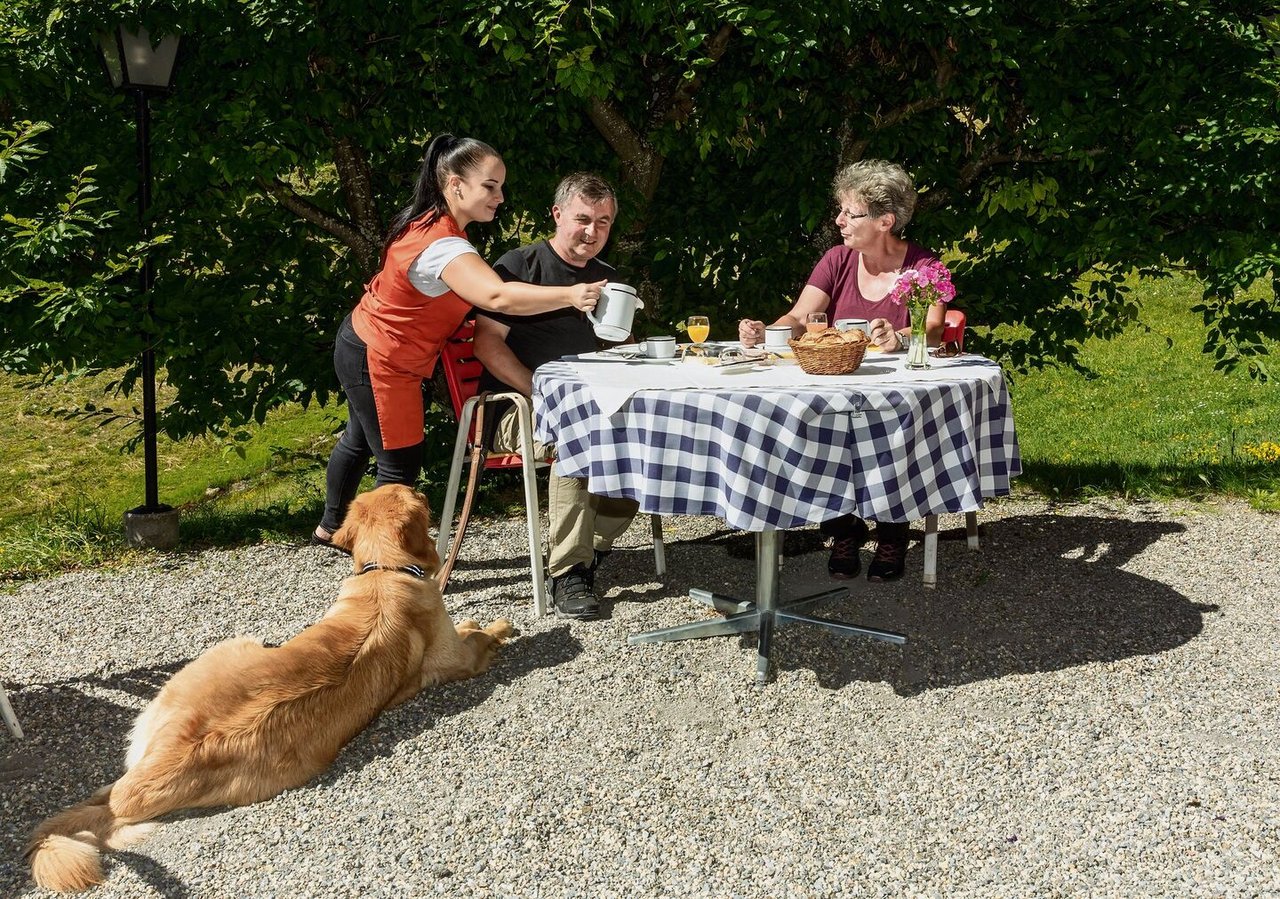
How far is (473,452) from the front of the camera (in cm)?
456

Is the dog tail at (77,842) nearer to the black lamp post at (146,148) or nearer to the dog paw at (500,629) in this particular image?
the dog paw at (500,629)

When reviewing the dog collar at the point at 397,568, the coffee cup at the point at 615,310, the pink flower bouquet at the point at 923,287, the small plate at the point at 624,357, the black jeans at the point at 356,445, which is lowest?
the dog collar at the point at 397,568

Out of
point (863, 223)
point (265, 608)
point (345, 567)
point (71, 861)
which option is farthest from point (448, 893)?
point (863, 223)

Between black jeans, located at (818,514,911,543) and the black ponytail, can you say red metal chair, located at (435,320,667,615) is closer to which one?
the black ponytail

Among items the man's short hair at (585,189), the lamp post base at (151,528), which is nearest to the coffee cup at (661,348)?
the man's short hair at (585,189)

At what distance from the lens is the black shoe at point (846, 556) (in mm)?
4770

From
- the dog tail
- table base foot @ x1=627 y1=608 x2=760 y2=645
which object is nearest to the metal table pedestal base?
table base foot @ x1=627 y1=608 x2=760 y2=645

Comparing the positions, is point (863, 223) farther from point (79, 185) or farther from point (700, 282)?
point (79, 185)

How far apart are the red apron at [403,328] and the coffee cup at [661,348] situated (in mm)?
723

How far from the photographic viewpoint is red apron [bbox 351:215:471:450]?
4.17m

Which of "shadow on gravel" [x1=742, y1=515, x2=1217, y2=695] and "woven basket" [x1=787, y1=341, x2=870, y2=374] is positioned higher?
"woven basket" [x1=787, y1=341, x2=870, y2=374]

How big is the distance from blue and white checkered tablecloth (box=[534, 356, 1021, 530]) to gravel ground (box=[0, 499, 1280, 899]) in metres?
0.65

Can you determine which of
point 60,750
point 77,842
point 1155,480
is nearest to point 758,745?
point 77,842

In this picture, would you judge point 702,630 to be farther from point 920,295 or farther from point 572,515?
point 920,295
